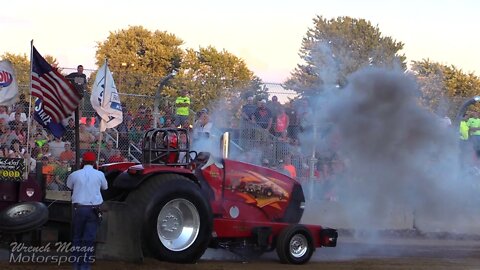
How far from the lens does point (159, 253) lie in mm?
8953

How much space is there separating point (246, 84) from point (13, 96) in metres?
4.49

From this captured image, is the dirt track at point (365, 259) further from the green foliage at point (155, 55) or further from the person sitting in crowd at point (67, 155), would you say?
the green foliage at point (155, 55)

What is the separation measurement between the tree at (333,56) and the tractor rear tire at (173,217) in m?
4.59

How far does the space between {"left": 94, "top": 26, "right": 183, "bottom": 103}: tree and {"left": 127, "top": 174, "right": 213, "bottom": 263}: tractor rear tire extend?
134 feet

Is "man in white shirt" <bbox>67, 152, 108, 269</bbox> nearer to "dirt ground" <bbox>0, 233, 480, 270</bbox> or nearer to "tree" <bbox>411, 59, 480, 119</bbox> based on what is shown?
"dirt ground" <bbox>0, 233, 480, 270</bbox>

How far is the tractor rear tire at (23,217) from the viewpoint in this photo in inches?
345

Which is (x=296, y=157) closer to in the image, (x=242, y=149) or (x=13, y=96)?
(x=242, y=149)

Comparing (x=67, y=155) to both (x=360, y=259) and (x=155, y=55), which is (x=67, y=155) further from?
(x=155, y=55)

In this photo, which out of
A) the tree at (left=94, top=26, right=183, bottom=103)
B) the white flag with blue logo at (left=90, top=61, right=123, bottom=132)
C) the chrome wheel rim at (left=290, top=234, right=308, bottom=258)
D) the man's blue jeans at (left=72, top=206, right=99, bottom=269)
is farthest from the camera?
the tree at (left=94, top=26, right=183, bottom=103)

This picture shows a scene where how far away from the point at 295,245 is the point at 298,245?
7 centimetres

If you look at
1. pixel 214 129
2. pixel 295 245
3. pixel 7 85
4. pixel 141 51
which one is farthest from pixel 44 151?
pixel 141 51

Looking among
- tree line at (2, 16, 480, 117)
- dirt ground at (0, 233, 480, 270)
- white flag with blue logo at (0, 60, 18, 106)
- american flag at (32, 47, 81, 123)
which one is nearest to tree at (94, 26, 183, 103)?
tree line at (2, 16, 480, 117)

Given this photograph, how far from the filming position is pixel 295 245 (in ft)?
33.3

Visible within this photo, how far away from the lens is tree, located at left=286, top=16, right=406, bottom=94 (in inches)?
518
